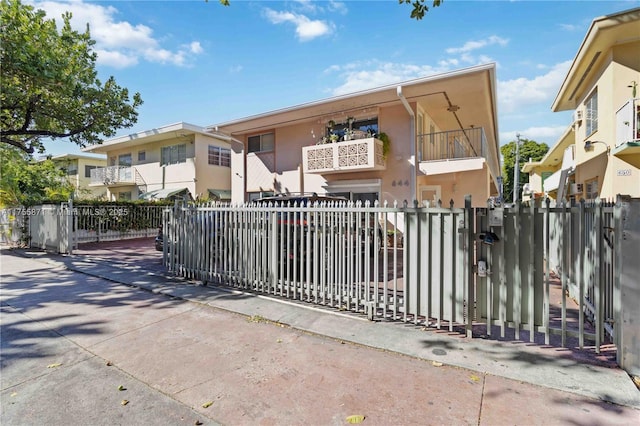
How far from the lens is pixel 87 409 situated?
2.76m

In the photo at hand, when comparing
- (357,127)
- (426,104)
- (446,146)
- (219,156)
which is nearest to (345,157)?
(357,127)

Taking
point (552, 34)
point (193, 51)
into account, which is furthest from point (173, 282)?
point (552, 34)

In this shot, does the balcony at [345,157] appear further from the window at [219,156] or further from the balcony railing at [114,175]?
the balcony railing at [114,175]

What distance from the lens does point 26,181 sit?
18.8 metres

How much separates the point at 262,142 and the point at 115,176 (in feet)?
46.4

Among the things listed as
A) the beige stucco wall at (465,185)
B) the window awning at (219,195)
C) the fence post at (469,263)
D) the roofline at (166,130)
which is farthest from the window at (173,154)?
the fence post at (469,263)

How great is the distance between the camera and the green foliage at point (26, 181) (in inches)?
575

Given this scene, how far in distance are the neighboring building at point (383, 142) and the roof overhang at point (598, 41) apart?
286cm

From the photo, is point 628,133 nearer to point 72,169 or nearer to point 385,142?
point 385,142

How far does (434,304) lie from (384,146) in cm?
884

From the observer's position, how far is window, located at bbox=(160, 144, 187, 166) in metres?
20.5

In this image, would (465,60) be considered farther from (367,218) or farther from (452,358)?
(452,358)

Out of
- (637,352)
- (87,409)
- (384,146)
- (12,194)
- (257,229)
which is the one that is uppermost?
(384,146)

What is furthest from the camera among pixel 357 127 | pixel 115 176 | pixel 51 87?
pixel 115 176
